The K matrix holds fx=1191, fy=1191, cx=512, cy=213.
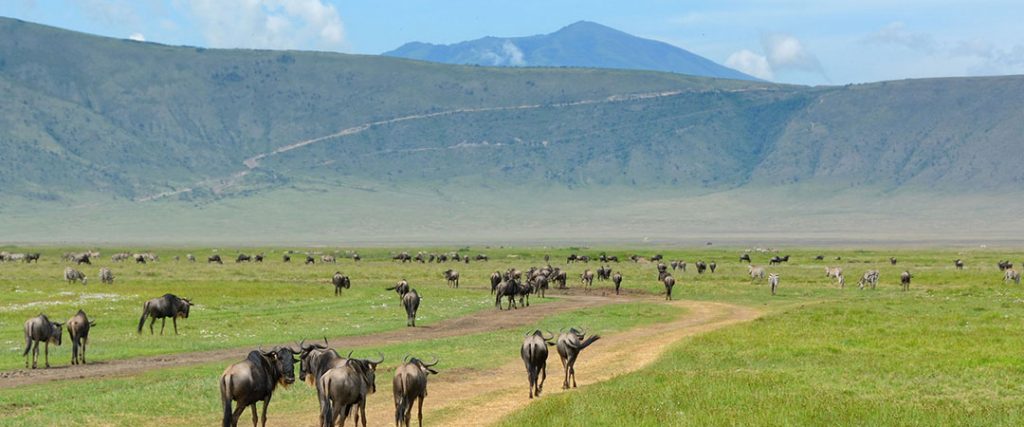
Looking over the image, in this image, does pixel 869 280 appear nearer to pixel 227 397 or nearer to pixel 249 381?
pixel 249 381

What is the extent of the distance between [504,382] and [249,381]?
29.2 ft

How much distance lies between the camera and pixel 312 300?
56.1 m

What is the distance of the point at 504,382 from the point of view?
27.3 meters

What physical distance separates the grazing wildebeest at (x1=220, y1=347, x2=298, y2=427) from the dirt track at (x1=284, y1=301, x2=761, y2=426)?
2.01 meters

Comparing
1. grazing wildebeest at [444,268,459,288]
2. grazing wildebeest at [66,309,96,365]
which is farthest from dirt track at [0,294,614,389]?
grazing wildebeest at [444,268,459,288]

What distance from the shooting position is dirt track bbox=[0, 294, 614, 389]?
94.3ft

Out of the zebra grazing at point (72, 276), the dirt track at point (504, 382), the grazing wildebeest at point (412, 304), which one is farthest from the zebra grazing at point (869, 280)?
the zebra grazing at point (72, 276)

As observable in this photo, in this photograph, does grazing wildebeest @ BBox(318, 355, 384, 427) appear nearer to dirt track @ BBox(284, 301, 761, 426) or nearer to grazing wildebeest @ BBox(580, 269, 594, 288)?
dirt track @ BBox(284, 301, 761, 426)

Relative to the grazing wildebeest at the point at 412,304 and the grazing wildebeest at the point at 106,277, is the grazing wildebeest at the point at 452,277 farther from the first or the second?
the grazing wildebeest at the point at 412,304

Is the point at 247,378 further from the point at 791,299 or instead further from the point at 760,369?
the point at 791,299

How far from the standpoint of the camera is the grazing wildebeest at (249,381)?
1931 centimetres

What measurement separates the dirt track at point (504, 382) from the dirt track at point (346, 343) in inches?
239

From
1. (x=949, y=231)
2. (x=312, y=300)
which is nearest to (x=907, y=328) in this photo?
(x=312, y=300)

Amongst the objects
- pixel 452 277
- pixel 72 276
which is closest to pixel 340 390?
pixel 452 277
